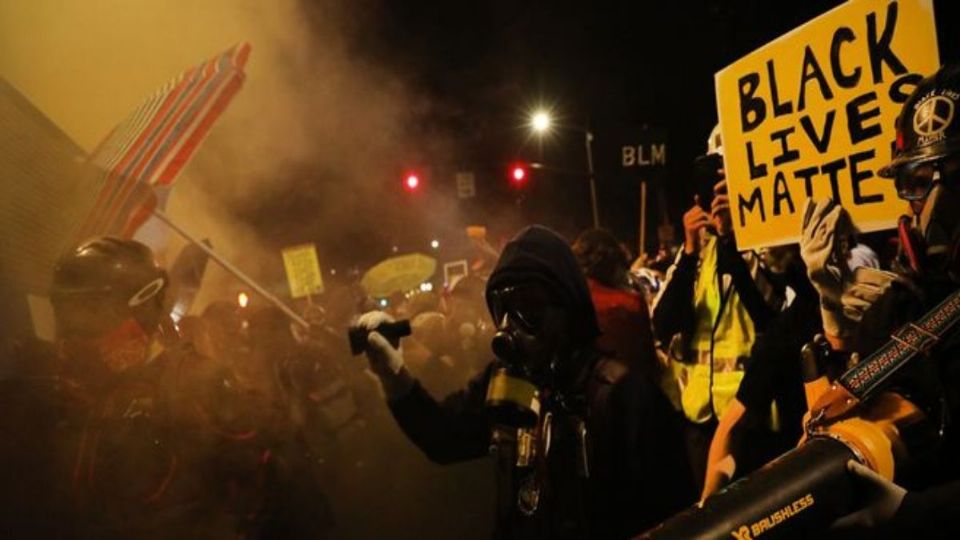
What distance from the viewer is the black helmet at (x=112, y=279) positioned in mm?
2588

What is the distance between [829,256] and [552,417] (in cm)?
110

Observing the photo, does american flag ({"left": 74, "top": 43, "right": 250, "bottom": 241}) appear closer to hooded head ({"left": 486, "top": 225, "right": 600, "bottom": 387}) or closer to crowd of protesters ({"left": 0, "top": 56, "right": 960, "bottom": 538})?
crowd of protesters ({"left": 0, "top": 56, "right": 960, "bottom": 538})

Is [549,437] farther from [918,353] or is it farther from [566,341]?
[918,353]

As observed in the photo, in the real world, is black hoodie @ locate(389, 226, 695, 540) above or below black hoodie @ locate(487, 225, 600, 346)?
below

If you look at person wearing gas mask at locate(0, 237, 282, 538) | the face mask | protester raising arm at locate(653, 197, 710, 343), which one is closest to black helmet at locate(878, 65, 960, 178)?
the face mask

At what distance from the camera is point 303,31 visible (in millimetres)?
4777

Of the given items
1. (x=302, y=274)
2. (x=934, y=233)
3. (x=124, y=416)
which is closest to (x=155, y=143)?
(x=124, y=416)

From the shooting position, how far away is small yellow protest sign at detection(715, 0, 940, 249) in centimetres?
235

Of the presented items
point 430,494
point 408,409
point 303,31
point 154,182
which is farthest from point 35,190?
point 430,494

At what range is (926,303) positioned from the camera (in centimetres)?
148

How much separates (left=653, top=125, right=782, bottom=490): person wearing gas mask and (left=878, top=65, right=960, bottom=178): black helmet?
1297 mm

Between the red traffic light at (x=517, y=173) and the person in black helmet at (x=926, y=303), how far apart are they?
1553 cm

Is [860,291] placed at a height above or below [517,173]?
below

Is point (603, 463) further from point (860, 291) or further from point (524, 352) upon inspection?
point (860, 291)
